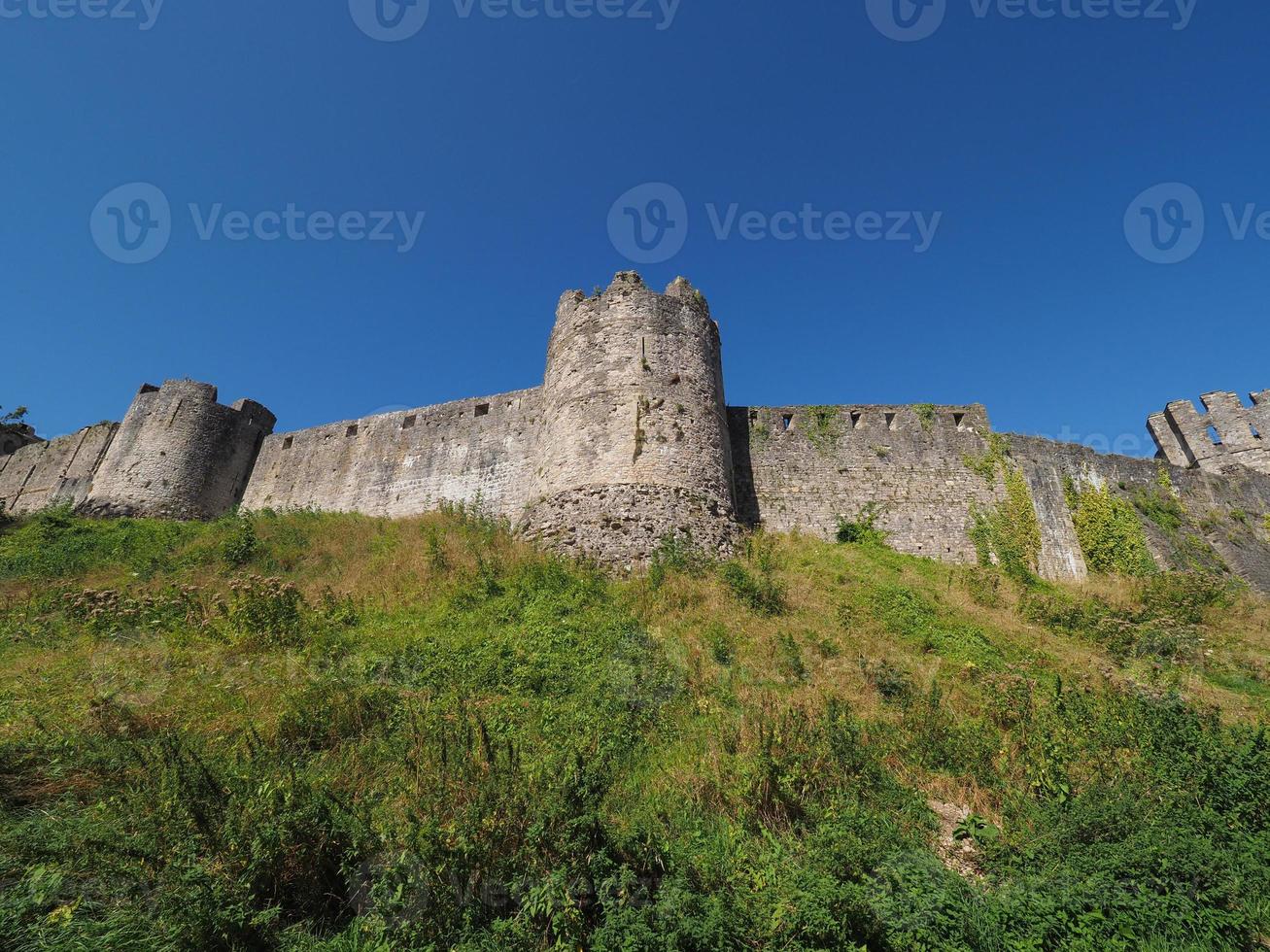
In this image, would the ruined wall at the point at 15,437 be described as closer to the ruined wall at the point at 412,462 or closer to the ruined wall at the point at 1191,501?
the ruined wall at the point at 412,462

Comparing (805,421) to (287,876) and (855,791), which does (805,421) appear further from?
(287,876)

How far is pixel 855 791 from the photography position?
5.10 m

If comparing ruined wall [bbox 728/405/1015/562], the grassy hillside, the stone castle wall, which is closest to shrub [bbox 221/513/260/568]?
the grassy hillside

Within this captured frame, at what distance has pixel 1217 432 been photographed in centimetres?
2480

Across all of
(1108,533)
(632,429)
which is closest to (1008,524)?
(1108,533)

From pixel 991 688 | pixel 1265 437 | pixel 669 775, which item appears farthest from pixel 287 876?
pixel 1265 437

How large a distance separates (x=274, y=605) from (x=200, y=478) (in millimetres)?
15865

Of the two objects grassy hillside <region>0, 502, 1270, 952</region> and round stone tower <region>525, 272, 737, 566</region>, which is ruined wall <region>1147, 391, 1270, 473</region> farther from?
round stone tower <region>525, 272, 737, 566</region>

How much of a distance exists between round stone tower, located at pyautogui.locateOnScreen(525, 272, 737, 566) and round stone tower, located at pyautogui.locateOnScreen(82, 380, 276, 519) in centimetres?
1379

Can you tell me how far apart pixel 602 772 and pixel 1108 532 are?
55.5 ft

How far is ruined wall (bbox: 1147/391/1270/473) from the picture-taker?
78.1ft

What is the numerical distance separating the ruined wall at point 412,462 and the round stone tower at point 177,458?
0.94 m

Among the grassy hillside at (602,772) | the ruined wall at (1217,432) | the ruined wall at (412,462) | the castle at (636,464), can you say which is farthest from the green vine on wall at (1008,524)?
the ruined wall at (1217,432)

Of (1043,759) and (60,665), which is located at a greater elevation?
(60,665)
